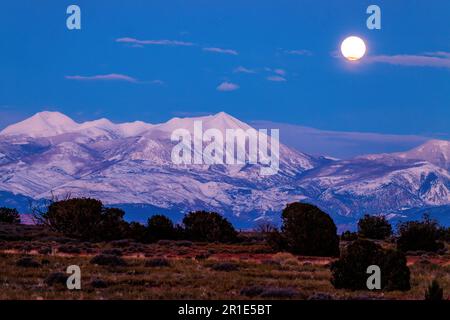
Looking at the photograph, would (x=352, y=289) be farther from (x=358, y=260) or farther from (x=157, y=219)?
(x=157, y=219)

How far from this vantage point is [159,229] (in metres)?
66.4

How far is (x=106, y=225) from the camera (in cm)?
6325

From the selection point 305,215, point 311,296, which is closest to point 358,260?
point 311,296

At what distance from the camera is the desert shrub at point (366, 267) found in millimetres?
26141

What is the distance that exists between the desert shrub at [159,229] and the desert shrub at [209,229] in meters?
1.96

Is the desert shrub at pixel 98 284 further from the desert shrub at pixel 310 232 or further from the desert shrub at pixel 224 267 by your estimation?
the desert shrub at pixel 310 232

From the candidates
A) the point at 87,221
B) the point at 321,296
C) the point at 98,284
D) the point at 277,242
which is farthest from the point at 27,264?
the point at 87,221

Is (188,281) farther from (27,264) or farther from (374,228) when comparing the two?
(374,228)

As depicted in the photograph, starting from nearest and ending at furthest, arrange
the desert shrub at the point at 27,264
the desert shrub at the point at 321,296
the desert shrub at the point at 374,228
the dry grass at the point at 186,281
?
the desert shrub at the point at 321,296 < the dry grass at the point at 186,281 < the desert shrub at the point at 27,264 < the desert shrub at the point at 374,228

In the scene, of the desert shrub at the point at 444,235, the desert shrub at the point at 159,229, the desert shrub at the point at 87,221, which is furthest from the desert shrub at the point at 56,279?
the desert shrub at the point at 444,235

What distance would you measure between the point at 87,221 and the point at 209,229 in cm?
1088

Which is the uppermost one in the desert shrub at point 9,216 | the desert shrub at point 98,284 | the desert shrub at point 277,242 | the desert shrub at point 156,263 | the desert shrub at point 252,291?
the desert shrub at point 9,216

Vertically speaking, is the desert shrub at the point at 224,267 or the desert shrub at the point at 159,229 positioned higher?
the desert shrub at the point at 159,229
